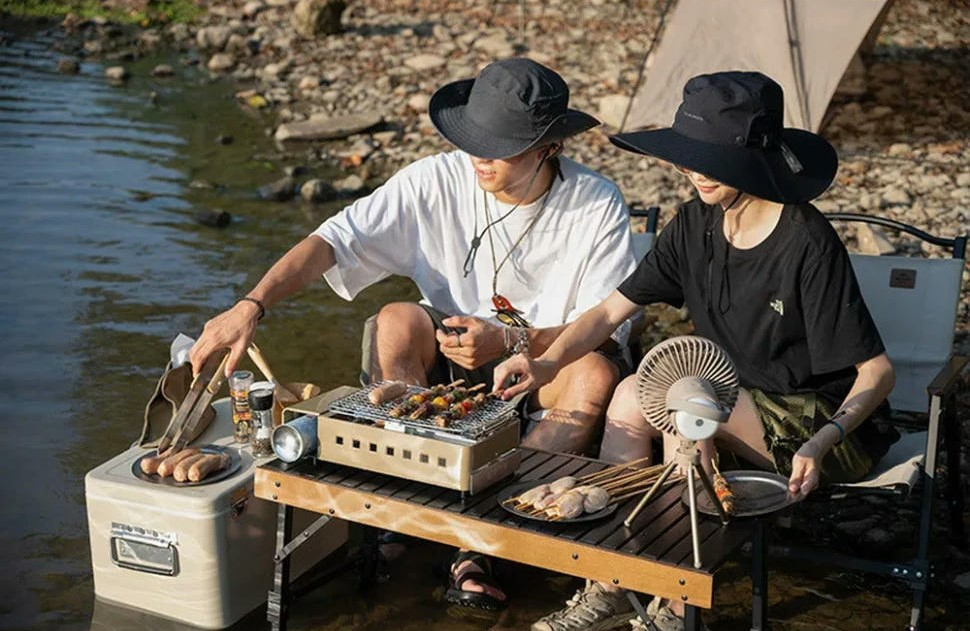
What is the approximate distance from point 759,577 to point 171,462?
65.9 inches

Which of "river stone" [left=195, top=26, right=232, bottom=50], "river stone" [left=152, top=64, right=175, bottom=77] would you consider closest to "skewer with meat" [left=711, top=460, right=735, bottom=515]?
"river stone" [left=152, top=64, right=175, bottom=77]

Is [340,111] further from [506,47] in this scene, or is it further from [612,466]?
[612,466]

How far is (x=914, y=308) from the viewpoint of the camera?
4641mm

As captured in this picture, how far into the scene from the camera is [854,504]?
15.7 feet

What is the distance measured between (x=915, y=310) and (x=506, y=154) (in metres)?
1.61

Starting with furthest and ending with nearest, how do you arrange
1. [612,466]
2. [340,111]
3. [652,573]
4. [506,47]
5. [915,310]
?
[506,47] < [340,111] < [915,310] < [612,466] < [652,573]

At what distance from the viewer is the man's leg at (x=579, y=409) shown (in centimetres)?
409

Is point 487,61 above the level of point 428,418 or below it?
below

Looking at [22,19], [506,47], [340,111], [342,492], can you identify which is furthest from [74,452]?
[22,19]

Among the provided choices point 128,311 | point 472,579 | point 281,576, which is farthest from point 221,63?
point 281,576

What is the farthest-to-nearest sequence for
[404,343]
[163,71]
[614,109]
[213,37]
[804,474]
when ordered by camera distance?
[213,37]
[163,71]
[614,109]
[404,343]
[804,474]

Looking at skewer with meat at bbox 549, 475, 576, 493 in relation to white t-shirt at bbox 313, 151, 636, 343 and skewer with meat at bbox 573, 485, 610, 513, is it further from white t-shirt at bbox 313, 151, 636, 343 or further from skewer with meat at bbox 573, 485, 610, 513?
white t-shirt at bbox 313, 151, 636, 343

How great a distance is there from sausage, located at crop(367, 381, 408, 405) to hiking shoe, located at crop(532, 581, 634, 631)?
80 cm

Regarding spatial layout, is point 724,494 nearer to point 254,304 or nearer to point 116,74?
point 254,304
